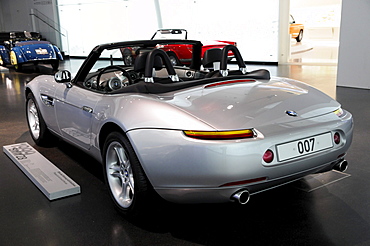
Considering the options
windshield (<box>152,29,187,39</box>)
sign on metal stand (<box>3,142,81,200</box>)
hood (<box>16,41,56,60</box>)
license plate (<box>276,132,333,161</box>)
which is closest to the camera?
license plate (<box>276,132,333,161</box>)

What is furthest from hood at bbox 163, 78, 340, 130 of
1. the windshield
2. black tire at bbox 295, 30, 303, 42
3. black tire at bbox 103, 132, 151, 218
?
black tire at bbox 295, 30, 303, 42

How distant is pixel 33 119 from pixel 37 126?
13 centimetres

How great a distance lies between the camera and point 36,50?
1328cm

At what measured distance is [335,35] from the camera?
20.4 meters

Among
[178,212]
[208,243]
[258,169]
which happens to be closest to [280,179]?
[258,169]

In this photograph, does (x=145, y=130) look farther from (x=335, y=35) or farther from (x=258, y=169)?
(x=335, y=35)

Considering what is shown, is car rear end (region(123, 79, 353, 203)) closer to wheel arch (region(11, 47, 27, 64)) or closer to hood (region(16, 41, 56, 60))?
hood (region(16, 41, 56, 60))

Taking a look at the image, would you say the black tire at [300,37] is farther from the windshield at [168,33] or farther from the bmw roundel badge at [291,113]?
the bmw roundel badge at [291,113]

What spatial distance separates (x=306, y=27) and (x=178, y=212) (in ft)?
60.5

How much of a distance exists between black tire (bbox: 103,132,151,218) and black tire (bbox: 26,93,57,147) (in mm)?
1744

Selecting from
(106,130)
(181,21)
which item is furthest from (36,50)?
(106,130)

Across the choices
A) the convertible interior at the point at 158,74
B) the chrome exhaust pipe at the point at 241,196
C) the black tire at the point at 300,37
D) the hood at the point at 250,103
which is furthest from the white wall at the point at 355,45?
the black tire at the point at 300,37

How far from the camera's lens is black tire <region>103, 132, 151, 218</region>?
2568 millimetres

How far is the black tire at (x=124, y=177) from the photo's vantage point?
8.43 feet
